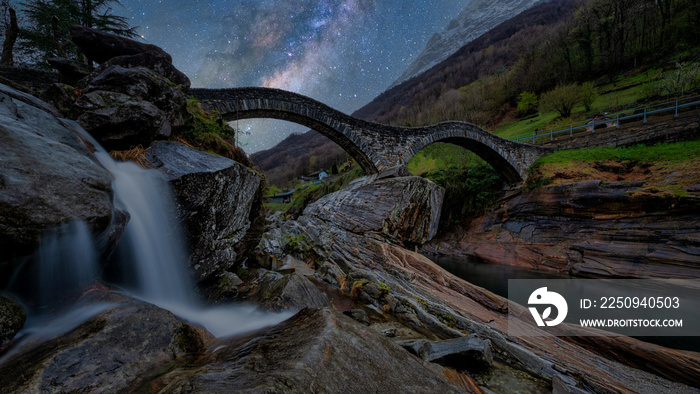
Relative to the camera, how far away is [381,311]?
5.18m

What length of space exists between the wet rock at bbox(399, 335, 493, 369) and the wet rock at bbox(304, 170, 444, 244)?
21.6ft

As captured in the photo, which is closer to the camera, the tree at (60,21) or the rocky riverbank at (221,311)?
the rocky riverbank at (221,311)

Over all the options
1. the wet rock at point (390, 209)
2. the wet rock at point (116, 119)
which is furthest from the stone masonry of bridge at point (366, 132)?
the wet rock at point (116, 119)

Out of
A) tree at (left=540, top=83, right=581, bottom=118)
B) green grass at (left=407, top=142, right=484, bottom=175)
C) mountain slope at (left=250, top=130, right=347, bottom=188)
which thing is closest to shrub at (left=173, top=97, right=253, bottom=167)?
green grass at (left=407, top=142, right=484, bottom=175)

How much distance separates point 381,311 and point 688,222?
16.5 metres

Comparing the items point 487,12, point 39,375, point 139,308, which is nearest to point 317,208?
point 139,308

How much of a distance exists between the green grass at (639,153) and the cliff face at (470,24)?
130 meters

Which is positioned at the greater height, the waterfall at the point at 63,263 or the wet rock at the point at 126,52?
the wet rock at the point at 126,52

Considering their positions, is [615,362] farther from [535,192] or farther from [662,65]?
[662,65]

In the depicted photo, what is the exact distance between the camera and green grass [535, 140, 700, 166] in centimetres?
1344

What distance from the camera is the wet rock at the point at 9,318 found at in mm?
1990

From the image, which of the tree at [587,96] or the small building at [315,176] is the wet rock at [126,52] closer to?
the tree at [587,96]

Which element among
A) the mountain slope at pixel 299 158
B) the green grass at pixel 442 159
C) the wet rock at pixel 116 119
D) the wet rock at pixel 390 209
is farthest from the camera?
the mountain slope at pixel 299 158

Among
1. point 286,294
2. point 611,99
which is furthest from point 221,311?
point 611,99
